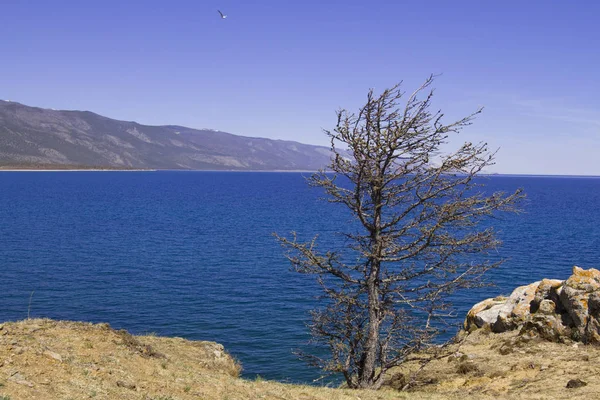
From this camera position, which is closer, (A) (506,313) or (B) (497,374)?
(B) (497,374)

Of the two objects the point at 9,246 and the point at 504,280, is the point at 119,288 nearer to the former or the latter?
the point at 9,246

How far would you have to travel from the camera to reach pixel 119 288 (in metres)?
45.4

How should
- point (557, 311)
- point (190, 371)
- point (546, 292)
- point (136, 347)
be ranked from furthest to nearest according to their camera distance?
point (546, 292) < point (557, 311) < point (136, 347) < point (190, 371)

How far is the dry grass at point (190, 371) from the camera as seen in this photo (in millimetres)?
13102

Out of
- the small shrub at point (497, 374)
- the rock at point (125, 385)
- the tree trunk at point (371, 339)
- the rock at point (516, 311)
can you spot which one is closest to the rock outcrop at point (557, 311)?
the rock at point (516, 311)

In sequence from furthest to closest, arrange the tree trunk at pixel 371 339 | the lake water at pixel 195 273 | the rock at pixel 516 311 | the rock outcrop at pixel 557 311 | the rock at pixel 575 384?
1. the lake water at pixel 195 273
2. the rock at pixel 516 311
3. the rock outcrop at pixel 557 311
4. the tree trunk at pixel 371 339
5. the rock at pixel 575 384

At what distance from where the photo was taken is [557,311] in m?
24.3

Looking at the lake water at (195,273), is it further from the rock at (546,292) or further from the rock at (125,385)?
the rock at (125,385)

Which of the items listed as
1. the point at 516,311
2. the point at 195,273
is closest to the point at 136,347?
the point at 516,311

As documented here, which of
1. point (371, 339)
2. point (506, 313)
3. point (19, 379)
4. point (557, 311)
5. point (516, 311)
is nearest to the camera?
point (19, 379)

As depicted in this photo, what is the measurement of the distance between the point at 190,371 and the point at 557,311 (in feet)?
57.8

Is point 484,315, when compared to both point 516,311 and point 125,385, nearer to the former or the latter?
point 516,311

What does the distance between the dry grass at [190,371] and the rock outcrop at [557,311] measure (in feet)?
3.01

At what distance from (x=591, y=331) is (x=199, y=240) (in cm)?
5838
